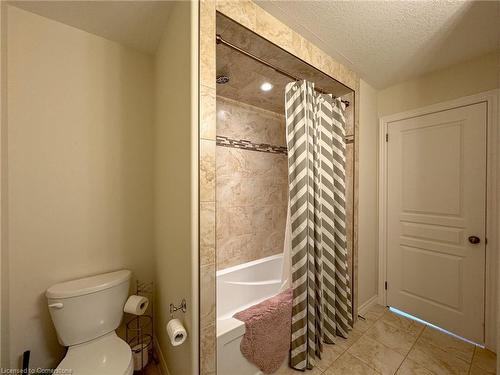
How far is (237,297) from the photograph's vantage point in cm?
219

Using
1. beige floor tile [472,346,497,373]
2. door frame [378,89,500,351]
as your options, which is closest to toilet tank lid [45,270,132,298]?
beige floor tile [472,346,497,373]

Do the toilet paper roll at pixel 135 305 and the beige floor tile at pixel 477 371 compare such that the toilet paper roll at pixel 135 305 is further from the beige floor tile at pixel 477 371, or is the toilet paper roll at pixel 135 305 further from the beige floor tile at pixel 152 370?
the beige floor tile at pixel 477 371

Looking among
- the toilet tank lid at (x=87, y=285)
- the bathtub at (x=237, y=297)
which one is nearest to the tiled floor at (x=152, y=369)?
the bathtub at (x=237, y=297)

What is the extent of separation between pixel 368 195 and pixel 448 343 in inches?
54.2

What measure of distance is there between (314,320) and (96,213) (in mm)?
1786

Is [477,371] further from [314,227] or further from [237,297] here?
[237,297]

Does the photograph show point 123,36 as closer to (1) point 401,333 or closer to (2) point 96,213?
(2) point 96,213

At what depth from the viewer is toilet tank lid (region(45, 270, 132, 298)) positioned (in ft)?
4.26

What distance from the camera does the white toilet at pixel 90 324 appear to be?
119 cm

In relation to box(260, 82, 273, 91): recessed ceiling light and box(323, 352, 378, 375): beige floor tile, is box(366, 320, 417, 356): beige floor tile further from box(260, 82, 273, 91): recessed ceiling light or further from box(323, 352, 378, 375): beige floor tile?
box(260, 82, 273, 91): recessed ceiling light

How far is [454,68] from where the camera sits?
1.90m

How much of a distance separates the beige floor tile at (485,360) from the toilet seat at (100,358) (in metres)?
2.41

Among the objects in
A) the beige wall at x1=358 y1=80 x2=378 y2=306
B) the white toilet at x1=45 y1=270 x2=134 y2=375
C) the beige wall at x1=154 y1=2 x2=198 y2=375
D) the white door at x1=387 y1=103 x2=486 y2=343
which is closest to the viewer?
the beige wall at x1=154 y1=2 x2=198 y2=375

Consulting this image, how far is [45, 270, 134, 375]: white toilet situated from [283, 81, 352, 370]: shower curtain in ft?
3.77
